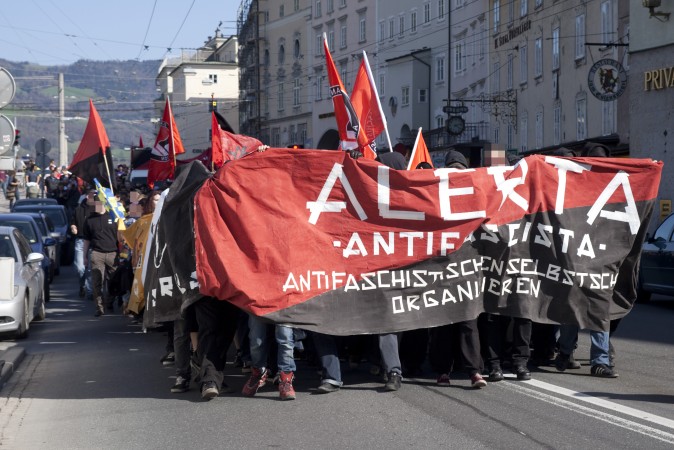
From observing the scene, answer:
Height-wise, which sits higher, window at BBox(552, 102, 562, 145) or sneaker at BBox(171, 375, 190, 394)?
window at BBox(552, 102, 562, 145)

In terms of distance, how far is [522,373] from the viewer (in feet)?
34.6

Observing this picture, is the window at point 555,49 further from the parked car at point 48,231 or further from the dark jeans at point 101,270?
the dark jeans at point 101,270

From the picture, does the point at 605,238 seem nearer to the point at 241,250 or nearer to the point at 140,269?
the point at 241,250

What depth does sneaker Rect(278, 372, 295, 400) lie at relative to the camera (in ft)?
32.1

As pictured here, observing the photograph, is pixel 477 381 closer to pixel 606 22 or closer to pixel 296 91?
pixel 606 22

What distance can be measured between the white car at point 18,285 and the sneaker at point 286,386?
540cm

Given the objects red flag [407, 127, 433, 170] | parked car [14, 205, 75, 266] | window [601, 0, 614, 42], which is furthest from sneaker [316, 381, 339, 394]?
window [601, 0, 614, 42]

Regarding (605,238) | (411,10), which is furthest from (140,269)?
(411,10)

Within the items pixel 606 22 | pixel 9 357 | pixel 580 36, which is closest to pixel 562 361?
pixel 9 357

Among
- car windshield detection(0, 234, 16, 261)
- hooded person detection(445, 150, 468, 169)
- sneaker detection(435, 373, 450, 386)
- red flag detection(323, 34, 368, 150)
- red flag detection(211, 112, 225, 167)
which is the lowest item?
sneaker detection(435, 373, 450, 386)

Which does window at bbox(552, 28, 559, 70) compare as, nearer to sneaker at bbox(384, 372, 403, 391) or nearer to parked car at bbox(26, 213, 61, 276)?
parked car at bbox(26, 213, 61, 276)

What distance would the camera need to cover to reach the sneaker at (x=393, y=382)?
33.1ft

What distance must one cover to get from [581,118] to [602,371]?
29.3 meters

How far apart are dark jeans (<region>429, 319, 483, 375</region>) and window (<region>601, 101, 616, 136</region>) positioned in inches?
1073
